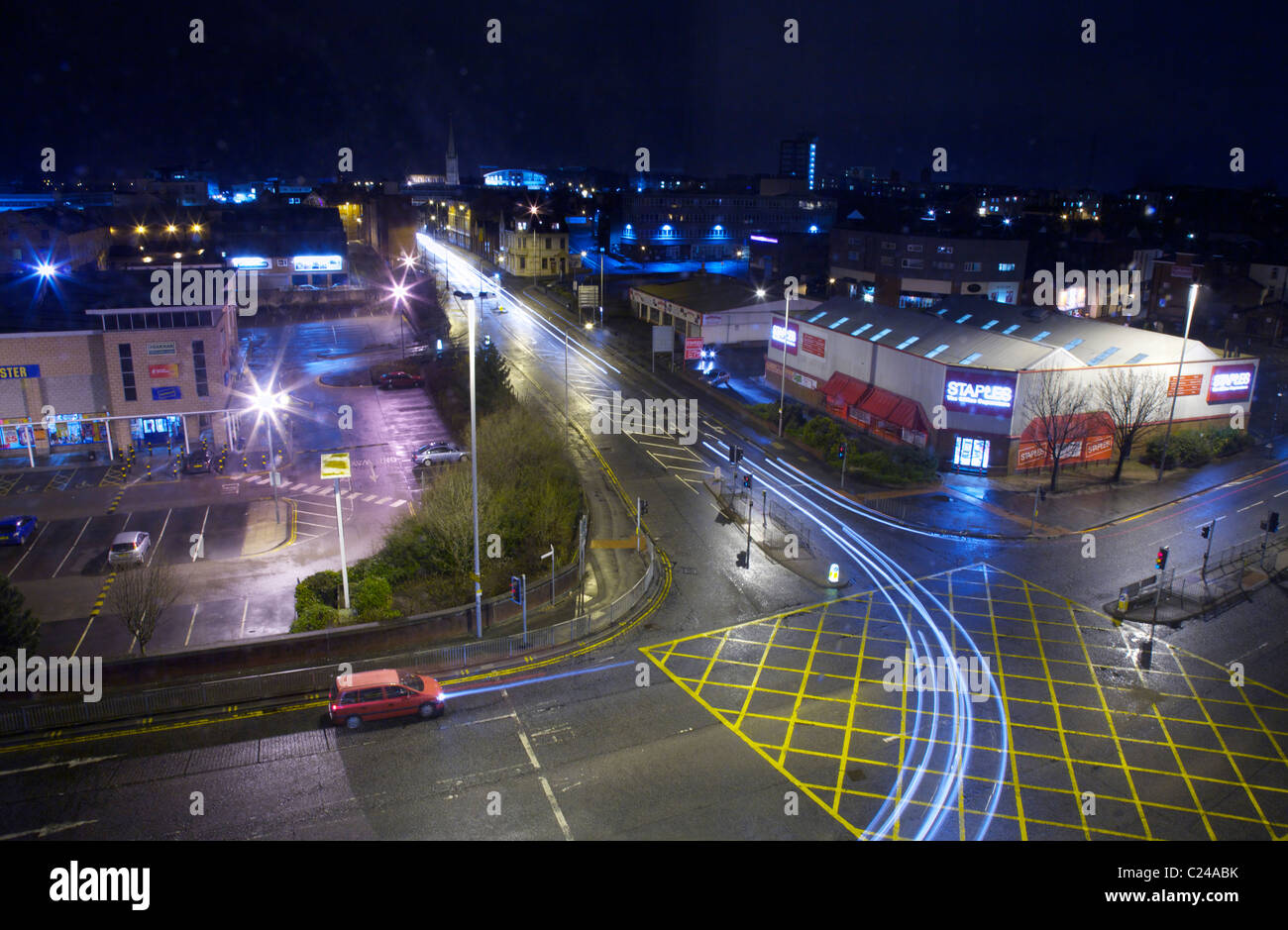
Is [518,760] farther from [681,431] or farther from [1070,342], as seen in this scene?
[1070,342]

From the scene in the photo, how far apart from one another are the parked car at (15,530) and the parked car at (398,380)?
802 inches

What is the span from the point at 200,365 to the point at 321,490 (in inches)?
363

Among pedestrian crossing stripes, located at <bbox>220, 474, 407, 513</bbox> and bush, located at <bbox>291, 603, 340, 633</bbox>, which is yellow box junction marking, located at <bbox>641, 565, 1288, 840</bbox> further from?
pedestrian crossing stripes, located at <bbox>220, 474, 407, 513</bbox>

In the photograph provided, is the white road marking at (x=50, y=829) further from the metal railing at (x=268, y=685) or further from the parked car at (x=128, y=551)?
the parked car at (x=128, y=551)

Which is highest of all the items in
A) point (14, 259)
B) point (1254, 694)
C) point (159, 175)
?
point (159, 175)

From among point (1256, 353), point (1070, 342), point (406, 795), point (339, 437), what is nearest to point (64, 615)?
point (406, 795)

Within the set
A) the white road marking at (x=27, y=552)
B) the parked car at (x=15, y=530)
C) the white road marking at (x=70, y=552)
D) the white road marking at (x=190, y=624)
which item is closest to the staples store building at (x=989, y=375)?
the white road marking at (x=190, y=624)

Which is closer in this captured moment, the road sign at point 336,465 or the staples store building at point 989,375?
the road sign at point 336,465

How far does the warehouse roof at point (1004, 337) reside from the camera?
33.9m

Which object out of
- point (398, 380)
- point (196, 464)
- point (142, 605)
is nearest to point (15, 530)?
point (196, 464)

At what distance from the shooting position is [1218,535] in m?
26.8

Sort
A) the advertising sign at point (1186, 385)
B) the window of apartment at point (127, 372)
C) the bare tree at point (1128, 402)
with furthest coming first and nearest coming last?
the advertising sign at point (1186, 385) → the window of apartment at point (127, 372) → the bare tree at point (1128, 402)

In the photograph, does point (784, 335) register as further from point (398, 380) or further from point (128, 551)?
point (128, 551)

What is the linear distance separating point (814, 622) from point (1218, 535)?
15134 mm
